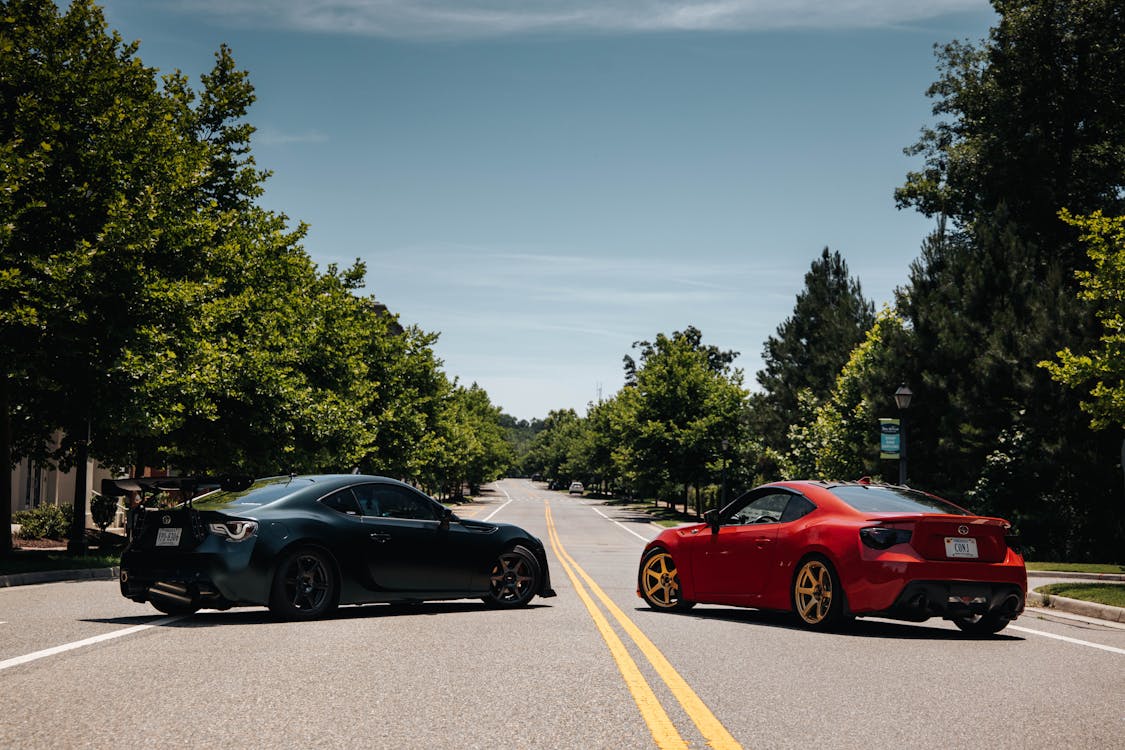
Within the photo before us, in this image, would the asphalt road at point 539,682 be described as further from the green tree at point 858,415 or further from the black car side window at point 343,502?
the green tree at point 858,415

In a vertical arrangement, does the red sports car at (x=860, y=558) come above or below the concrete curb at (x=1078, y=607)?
above

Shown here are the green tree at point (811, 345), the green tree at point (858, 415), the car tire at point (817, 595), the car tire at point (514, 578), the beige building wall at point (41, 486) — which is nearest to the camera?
the car tire at point (817, 595)

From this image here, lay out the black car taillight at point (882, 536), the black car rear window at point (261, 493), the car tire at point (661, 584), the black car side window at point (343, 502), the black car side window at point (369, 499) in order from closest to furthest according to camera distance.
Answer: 1. the black car taillight at point (882, 536)
2. the black car rear window at point (261, 493)
3. the black car side window at point (343, 502)
4. the black car side window at point (369, 499)
5. the car tire at point (661, 584)

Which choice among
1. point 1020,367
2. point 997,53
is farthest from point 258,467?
point 997,53

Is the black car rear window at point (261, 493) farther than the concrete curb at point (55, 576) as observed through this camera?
No

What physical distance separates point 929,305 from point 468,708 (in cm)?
3175

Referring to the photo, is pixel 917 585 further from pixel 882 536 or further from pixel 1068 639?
pixel 1068 639

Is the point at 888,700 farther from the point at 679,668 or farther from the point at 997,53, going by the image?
the point at 997,53

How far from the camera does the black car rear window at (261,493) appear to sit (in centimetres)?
1080

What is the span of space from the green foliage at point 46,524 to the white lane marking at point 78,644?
21.0 m

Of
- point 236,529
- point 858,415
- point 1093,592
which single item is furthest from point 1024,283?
point 236,529

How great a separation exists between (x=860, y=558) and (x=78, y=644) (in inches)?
264

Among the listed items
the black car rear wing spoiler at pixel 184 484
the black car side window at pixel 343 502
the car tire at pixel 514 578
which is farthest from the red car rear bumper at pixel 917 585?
the black car rear wing spoiler at pixel 184 484


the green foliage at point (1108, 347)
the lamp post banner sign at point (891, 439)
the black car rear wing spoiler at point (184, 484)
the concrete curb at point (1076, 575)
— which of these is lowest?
the concrete curb at point (1076, 575)
